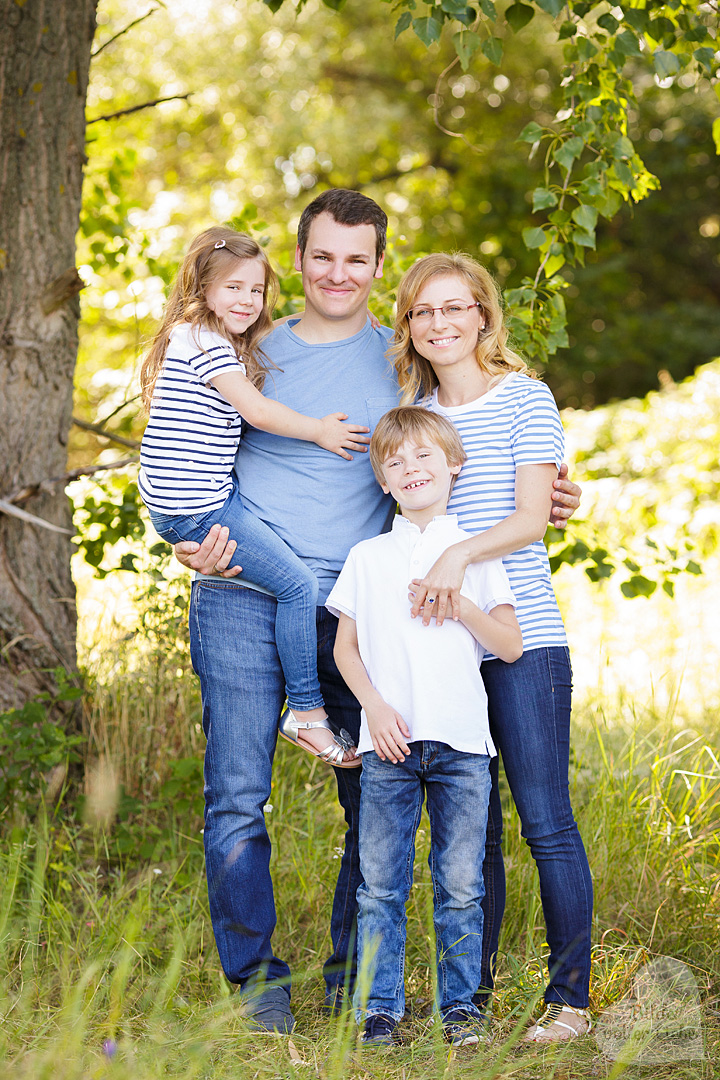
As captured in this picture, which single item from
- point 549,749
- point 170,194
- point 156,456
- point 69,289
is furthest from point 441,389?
point 170,194

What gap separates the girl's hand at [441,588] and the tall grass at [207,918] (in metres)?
0.82

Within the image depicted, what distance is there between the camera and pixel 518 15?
2.78 meters

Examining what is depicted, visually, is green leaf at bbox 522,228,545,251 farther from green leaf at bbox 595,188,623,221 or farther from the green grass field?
the green grass field

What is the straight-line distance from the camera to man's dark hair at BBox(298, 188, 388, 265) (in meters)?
2.42

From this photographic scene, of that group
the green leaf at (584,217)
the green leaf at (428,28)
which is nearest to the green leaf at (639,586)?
the green leaf at (584,217)

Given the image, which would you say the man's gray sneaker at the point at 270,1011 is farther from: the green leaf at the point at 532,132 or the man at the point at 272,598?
the green leaf at the point at 532,132

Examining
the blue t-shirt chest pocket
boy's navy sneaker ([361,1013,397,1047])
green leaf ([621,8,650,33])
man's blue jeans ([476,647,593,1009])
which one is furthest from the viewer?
green leaf ([621,8,650,33])

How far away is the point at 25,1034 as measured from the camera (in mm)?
2072

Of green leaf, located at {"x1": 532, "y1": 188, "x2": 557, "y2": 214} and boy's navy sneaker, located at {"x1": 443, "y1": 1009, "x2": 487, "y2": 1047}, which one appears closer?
boy's navy sneaker, located at {"x1": 443, "y1": 1009, "x2": 487, "y2": 1047}

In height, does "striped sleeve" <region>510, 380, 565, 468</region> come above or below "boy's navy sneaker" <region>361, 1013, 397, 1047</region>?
above

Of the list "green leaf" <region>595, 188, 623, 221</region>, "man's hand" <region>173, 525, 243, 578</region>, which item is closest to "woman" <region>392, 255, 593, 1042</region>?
"man's hand" <region>173, 525, 243, 578</region>

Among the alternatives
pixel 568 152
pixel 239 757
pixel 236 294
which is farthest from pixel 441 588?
pixel 568 152

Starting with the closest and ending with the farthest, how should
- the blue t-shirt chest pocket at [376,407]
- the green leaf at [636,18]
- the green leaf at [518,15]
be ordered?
the blue t-shirt chest pocket at [376,407], the green leaf at [518,15], the green leaf at [636,18]

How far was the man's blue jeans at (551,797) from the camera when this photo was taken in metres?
2.25
